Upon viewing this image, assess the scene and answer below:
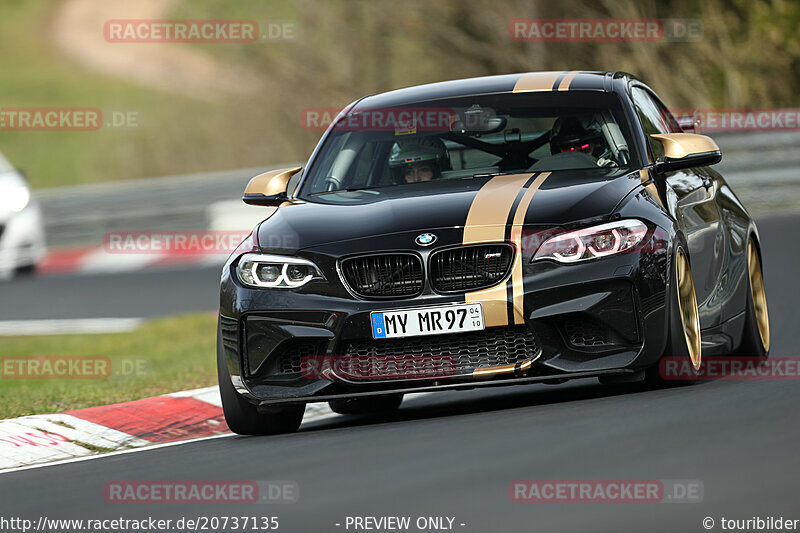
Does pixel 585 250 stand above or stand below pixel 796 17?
below

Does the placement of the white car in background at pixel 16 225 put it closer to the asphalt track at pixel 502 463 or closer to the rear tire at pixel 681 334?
the asphalt track at pixel 502 463

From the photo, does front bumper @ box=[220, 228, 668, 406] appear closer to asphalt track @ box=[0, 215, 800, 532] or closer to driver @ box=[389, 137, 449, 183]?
asphalt track @ box=[0, 215, 800, 532]

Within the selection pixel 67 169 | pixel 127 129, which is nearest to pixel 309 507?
pixel 127 129

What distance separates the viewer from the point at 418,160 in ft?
28.4

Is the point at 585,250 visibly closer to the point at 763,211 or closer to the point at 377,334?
the point at 377,334

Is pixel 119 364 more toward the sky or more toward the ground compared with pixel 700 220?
more toward the ground

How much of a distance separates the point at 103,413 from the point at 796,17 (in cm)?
1664

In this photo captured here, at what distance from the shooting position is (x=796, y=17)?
23359mm

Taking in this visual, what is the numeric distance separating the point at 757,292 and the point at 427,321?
2.98 meters

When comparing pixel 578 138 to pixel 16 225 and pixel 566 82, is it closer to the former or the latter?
pixel 566 82

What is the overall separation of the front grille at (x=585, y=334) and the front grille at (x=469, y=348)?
0.55 feet

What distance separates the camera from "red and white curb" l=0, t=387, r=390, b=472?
821 cm

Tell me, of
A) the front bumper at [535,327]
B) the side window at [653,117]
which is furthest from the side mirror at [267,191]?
the side window at [653,117]

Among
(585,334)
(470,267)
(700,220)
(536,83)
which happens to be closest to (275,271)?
(470,267)
